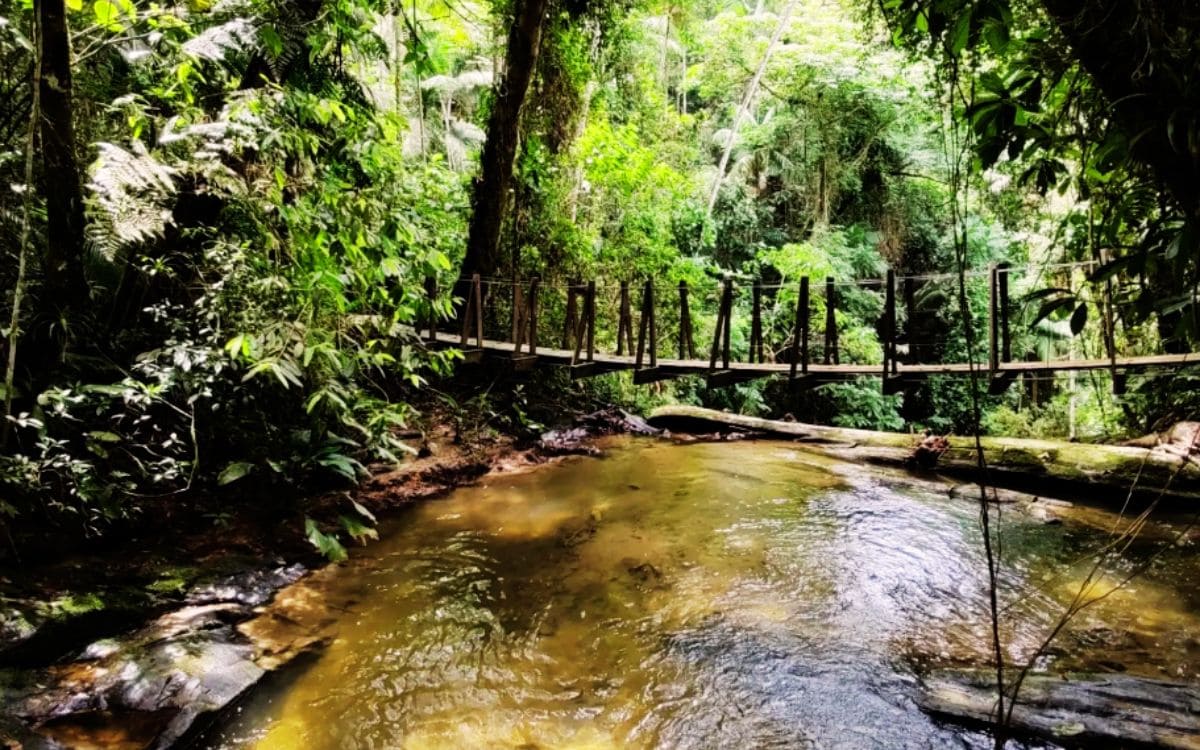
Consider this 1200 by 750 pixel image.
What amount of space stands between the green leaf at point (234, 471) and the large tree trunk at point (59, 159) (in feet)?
3.49

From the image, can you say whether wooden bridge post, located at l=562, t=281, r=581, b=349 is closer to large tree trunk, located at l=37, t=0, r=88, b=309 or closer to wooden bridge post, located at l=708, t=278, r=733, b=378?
wooden bridge post, located at l=708, t=278, r=733, b=378

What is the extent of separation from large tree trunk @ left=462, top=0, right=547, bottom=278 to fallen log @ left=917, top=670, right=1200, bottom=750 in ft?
17.8

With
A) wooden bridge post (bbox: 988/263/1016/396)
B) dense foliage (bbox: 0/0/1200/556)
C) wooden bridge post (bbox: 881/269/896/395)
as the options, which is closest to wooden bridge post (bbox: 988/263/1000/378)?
wooden bridge post (bbox: 988/263/1016/396)

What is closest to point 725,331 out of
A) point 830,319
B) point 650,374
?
point 650,374

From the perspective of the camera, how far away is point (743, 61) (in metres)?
11.5

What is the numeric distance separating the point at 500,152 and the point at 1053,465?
5.64 meters

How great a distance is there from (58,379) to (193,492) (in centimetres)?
89

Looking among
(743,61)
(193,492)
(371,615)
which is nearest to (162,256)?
(193,492)

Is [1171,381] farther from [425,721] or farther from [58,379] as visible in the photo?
[58,379]

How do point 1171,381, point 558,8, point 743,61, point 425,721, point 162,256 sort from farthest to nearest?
point 743,61 < point 558,8 < point 1171,381 < point 162,256 < point 425,721

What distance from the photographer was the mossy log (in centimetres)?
471

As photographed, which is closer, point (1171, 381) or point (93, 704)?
point (93, 704)

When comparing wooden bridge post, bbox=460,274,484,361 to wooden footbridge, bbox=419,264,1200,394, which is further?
wooden bridge post, bbox=460,274,484,361

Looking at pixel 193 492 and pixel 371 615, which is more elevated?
pixel 193 492
